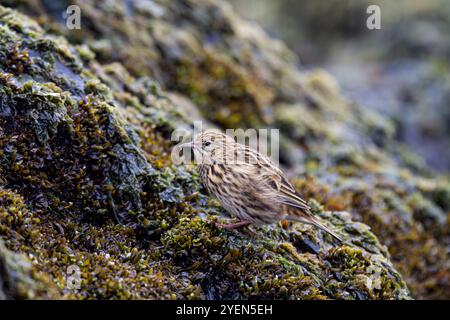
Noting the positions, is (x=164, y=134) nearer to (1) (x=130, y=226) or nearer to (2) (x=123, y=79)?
(2) (x=123, y=79)

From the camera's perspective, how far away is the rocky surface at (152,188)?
571 cm

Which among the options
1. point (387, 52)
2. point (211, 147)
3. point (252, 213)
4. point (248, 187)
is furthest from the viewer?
point (387, 52)

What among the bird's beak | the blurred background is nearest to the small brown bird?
the bird's beak

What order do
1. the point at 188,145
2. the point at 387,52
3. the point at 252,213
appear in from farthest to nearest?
the point at 387,52 < the point at 188,145 < the point at 252,213

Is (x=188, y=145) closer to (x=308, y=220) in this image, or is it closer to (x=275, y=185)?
(x=275, y=185)

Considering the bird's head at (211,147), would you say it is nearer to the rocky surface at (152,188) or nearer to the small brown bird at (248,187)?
the small brown bird at (248,187)

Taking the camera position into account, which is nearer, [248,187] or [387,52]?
Answer: [248,187]

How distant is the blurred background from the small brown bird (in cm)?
961

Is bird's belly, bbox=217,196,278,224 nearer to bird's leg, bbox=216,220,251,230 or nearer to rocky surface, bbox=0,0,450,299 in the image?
bird's leg, bbox=216,220,251,230

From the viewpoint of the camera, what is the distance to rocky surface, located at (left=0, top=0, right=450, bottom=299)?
225 inches

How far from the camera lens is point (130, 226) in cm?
627

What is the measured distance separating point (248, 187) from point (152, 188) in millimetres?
1282

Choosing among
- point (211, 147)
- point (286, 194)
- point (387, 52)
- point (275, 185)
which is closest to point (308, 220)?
point (286, 194)

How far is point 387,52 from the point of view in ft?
61.9
